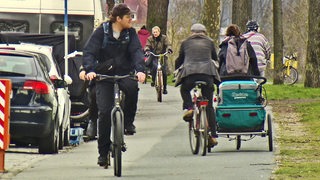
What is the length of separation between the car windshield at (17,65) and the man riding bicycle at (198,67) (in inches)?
78.2

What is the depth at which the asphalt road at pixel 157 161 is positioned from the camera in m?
13.5

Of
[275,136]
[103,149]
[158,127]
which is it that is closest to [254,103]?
[275,136]

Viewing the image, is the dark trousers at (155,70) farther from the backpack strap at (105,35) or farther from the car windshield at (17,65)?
the backpack strap at (105,35)

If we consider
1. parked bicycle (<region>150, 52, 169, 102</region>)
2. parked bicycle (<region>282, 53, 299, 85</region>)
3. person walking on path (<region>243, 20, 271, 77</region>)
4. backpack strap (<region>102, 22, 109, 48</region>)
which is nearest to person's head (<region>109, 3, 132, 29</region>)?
backpack strap (<region>102, 22, 109, 48</region>)

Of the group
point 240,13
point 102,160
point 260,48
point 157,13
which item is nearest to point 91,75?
point 102,160

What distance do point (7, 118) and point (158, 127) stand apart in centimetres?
850

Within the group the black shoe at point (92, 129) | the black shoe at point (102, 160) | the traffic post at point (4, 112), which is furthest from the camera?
the black shoe at point (92, 129)

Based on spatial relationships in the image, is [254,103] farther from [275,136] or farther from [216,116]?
[275,136]

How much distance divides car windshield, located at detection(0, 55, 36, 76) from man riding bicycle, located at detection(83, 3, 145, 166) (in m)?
3.55

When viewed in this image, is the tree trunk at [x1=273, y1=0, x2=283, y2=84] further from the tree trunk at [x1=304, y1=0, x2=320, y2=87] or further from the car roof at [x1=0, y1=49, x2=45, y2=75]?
the car roof at [x1=0, y1=49, x2=45, y2=75]

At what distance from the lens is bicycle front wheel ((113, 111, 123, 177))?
13258 millimetres

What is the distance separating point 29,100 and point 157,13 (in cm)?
2613

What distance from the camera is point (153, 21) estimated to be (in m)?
42.9

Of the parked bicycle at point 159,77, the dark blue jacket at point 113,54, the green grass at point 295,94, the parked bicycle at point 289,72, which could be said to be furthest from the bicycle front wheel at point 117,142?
the parked bicycle at point 289,72
